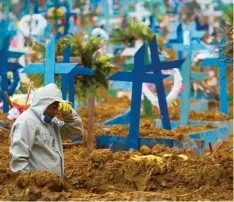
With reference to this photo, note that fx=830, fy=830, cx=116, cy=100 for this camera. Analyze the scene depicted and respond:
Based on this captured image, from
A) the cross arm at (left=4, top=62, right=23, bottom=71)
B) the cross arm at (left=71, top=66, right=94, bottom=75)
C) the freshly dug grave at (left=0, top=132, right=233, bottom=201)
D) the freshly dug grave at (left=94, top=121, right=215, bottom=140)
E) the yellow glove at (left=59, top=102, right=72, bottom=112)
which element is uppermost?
the yellow glove at (left=59, top=102, right=72, bottom=112)

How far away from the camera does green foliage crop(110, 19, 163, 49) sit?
14824mm

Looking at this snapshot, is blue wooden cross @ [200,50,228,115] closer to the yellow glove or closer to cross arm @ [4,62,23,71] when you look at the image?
cross arm @ [4,62,23,71]

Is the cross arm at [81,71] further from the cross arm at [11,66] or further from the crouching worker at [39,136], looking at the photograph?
the crouching worker at [39,136]

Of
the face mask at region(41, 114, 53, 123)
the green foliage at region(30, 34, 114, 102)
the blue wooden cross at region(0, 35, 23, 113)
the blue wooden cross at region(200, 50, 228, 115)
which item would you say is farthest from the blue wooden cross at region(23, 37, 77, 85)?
the blue wooden cross at region(200, 50, 228, 115)

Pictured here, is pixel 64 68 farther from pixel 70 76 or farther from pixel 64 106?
pixel 64 106

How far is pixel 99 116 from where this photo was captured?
553 inches

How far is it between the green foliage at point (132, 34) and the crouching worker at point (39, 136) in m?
8.21

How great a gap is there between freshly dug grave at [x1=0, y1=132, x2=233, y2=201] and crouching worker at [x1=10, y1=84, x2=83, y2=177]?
0.55ft

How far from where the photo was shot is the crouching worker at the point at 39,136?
620cm

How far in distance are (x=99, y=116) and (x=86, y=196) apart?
8520mm

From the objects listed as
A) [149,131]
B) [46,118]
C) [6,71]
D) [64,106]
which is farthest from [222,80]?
[46,118]

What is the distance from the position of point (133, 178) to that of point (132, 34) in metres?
8.34

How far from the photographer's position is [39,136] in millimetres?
6379

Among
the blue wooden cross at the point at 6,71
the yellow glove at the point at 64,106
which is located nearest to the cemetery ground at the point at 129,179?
the yellow glove at the point at 64,106
